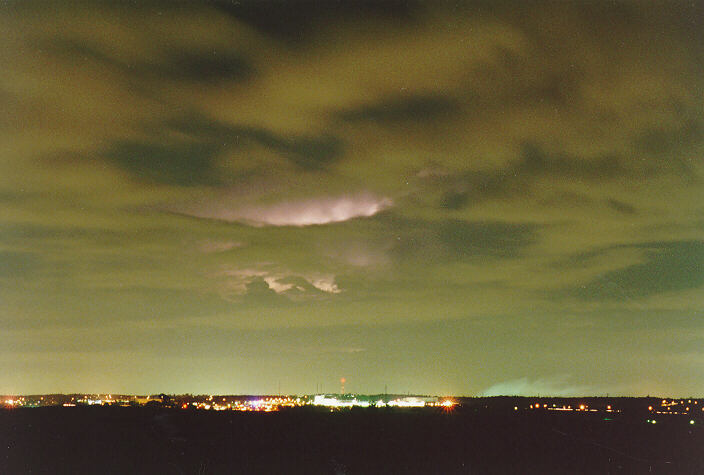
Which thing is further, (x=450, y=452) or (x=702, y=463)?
(x=450, y=452)

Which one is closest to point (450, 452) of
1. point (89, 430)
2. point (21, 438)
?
point (21, 438)

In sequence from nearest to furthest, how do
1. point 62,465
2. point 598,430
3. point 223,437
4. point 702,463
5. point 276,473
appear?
point 276,473
point 62,465
point 702,463
point 223,437
point 598,430

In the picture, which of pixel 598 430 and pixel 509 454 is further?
pixel 598 430

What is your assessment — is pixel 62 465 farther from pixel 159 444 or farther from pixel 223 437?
pixel 223 437

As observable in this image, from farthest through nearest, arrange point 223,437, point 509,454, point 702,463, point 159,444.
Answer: point 223,437
point 159,444
point 509,454
point 702,463

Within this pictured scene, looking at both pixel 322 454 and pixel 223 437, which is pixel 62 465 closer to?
pixel 322 454

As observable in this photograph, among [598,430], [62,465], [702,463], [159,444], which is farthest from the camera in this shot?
[598,430]

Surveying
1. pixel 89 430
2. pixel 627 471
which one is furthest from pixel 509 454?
pixel 89 430

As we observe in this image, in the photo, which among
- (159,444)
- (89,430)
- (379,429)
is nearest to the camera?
(159,444)
